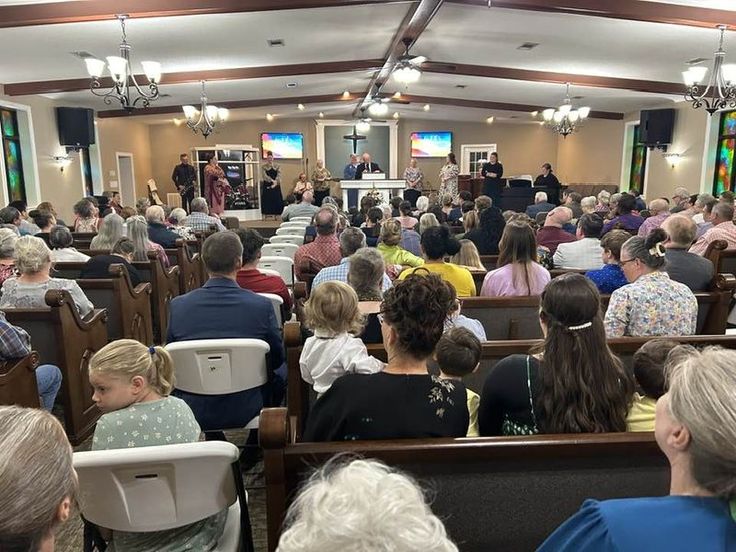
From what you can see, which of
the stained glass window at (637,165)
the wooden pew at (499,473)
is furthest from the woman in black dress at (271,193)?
the wooden pew at (499,473)

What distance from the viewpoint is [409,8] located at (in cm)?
617

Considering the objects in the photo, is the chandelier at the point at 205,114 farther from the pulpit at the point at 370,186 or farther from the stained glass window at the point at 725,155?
the stained glass window at the point at 725,155

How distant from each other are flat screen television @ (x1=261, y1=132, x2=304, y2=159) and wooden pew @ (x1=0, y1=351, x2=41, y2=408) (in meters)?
13.1

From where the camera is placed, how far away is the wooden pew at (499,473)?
4.25 feet

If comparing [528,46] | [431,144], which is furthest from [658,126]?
[431,144]

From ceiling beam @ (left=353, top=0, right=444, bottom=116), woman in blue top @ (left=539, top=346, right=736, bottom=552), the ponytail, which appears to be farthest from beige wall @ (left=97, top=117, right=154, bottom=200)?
woman in blue top @ (left=539, top=346, right=736, bottom=552)

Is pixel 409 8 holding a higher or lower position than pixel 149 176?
higher

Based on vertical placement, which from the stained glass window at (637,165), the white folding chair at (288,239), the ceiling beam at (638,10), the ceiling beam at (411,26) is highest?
the ceiling beam at (411,26)

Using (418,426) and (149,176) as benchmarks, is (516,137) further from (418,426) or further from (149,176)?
(418,426)

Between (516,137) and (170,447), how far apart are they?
1596cm

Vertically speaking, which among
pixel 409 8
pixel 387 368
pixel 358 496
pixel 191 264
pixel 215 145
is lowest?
pixel 191 264

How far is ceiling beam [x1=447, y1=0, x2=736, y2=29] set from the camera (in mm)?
5223

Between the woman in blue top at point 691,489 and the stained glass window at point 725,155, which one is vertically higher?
the stained glass window at point 725,155

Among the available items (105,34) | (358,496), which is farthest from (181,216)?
(358,496)
